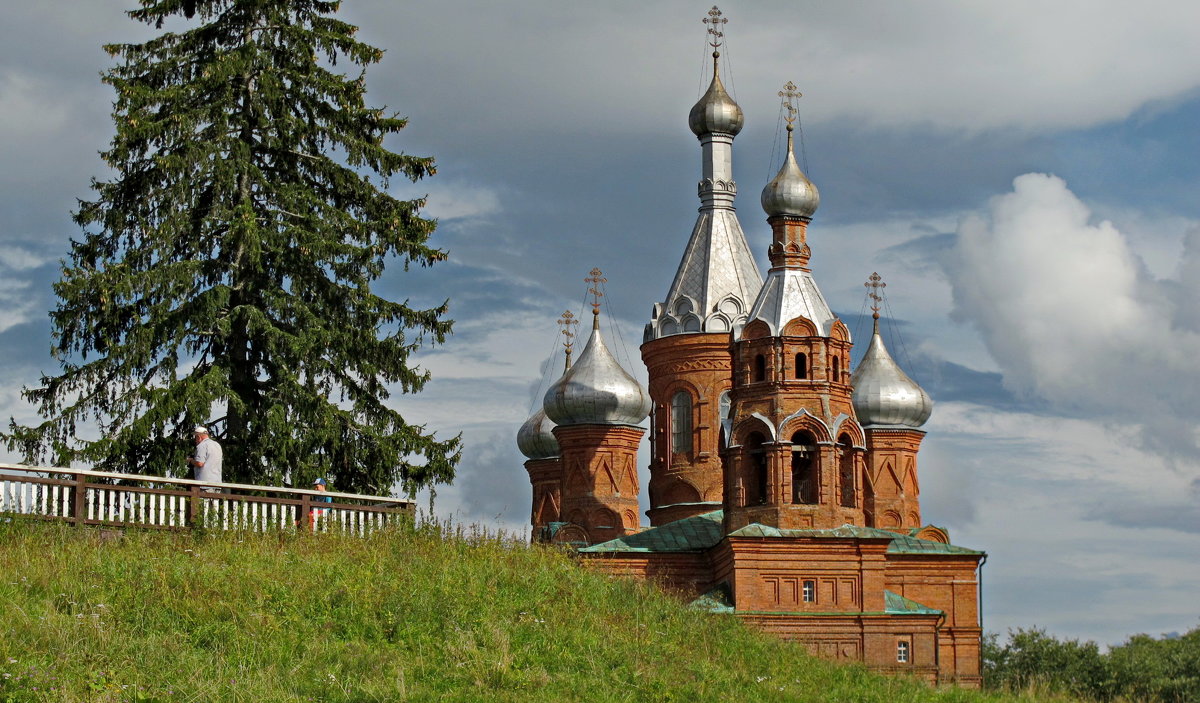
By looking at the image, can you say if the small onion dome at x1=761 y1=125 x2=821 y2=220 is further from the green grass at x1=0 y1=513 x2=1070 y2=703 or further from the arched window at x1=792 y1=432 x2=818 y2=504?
the green grass at x1=0 y1=513 x2=1070 y2=703

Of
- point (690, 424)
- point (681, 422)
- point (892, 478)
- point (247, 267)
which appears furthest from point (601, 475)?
point (247, 267)

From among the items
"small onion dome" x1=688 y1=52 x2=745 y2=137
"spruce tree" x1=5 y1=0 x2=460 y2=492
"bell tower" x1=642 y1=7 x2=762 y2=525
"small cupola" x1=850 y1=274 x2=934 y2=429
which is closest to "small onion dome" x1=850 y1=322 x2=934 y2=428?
"small cupola" x1=850 y1=274 x2=934 y2=429

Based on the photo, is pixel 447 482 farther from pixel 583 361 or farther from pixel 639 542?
pixel 583 361

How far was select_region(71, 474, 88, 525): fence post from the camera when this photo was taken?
1830 centimetres

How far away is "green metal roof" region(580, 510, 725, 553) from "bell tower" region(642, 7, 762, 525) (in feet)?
6.48

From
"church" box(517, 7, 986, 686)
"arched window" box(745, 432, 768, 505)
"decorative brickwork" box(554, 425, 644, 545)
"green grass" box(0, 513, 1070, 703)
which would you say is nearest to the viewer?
"green grass" box(0, 513, 1070, 703)

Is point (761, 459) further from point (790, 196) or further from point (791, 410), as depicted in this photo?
point (790, 196)

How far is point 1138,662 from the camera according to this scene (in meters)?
52.5

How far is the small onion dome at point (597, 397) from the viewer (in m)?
41.8

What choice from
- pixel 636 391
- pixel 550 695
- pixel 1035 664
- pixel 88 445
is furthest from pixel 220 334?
pixel 1035 664

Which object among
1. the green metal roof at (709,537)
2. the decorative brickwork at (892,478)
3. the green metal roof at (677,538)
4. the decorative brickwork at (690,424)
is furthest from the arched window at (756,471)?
the decorative brickwork at (892,478)

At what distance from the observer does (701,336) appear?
39.7 m

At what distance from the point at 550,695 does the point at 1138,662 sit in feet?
136

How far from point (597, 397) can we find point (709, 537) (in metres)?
7.18
